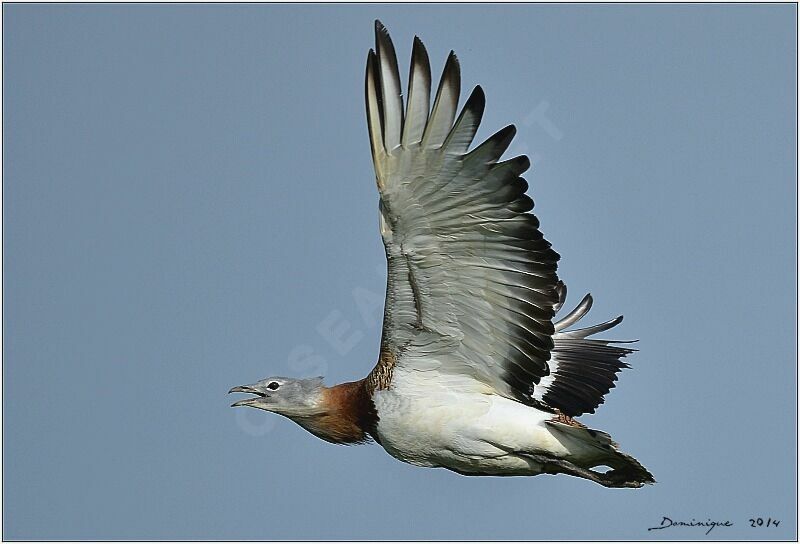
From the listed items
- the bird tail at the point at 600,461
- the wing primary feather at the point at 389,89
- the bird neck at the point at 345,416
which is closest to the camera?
the wing primary feather at the point at 389,89

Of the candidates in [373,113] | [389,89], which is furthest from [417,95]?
[373,113]

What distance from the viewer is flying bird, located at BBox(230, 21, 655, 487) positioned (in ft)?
31.2

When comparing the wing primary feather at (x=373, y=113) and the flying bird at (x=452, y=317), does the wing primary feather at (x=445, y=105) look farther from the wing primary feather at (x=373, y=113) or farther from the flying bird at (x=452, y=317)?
the wing primary feather at (x=373, y=113)

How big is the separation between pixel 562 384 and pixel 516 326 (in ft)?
8.58

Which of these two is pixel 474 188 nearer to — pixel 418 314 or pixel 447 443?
pixel 418 314

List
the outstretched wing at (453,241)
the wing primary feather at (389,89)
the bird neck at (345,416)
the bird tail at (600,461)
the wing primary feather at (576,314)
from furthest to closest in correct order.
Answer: the wing primary feather at (576,314) < the bird neck at (345,416) < the bird tail at (600,461) < the outstretched wing at (453,241) < the wing primary feather at (389,89)

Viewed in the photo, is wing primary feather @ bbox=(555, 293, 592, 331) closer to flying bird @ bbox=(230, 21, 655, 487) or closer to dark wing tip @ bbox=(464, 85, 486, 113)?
flying bird @ bbox=(230, 21, 655, 487)

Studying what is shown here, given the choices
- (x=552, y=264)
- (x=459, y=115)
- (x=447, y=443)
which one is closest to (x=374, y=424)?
(x=447, y=443)

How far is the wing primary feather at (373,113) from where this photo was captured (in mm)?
9355

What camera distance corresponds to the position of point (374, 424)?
11133 millimetres

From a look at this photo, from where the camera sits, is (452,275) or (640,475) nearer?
(452,275)

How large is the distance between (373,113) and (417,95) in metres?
0.36

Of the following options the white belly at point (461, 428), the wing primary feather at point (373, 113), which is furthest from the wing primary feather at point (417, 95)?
the white belly at point (461, 428)

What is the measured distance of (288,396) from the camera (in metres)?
11.4
